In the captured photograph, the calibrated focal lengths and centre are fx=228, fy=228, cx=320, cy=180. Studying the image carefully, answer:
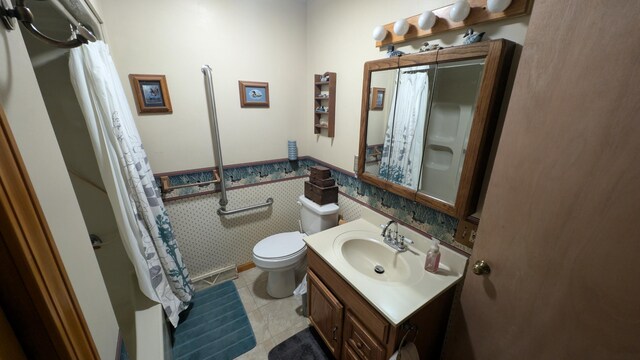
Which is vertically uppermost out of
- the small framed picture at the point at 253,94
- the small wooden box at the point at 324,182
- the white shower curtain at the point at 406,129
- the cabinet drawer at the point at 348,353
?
the small framed picture at the point at 253,94

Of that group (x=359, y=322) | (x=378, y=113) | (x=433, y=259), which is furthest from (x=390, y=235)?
(x=378, y=113)

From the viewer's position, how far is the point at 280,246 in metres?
1.89

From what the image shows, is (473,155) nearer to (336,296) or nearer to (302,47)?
(336,296)

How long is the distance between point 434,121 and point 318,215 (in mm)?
1066

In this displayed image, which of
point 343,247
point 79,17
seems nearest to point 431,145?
point 343,247

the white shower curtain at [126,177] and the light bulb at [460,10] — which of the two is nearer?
the light bulb at [460,10]

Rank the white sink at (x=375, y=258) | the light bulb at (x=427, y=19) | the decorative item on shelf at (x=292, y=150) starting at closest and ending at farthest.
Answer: the light bulb at (x=427, y=19) → the white sink at (x=375, y=258) → the decorative item on shelf at (x=292, y=150)

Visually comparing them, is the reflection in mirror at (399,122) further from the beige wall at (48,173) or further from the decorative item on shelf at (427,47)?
the beige wall at (48,173)

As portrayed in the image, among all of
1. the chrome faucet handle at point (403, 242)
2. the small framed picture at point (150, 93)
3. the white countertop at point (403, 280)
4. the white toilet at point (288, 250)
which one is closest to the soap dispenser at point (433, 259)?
the white countertop at point (403, 280)

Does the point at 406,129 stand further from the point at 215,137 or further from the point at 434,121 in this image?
the point at 215,137

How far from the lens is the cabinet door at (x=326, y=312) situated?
128cm

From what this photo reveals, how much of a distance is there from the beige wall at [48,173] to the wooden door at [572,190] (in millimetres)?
1334

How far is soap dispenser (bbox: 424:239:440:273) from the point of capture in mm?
1144

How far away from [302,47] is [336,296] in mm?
1991
